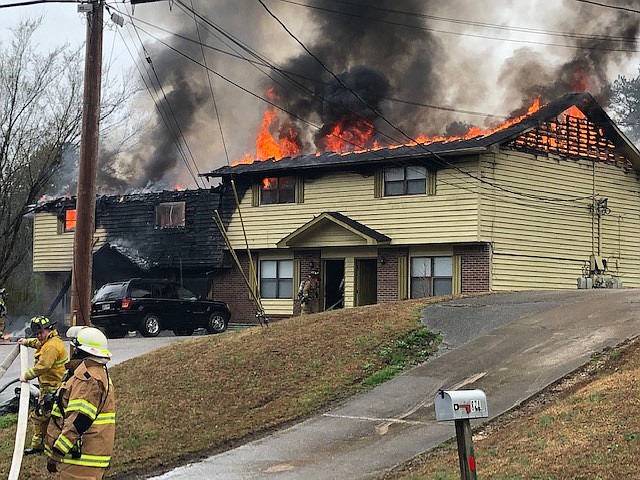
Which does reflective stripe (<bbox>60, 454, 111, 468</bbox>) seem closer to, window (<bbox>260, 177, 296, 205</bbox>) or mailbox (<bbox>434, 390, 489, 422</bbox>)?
mailbox (<bbox>434, 390, 489, 422</bbox>)

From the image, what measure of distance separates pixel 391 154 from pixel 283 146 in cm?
668

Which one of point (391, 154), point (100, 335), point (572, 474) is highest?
point (391, 154)

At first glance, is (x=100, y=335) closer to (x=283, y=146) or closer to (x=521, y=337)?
(x=521, y=337)

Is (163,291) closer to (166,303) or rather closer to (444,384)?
(166,303)

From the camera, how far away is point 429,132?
3003 cm

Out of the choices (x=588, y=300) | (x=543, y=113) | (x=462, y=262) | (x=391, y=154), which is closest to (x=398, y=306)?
(x=588, y=300)

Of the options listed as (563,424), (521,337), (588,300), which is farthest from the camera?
(588,300)

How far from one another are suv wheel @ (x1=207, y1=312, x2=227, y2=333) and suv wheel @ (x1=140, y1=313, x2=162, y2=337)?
5.62 ft

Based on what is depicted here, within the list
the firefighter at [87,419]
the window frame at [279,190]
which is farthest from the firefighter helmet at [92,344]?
the window frame at [279,190]

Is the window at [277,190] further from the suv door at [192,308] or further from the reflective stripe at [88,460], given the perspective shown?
the reflective stripe at [88,460]

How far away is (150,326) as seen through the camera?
25.9 meters

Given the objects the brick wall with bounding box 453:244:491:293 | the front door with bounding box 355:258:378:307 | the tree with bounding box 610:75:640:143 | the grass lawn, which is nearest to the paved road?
the grass lawn

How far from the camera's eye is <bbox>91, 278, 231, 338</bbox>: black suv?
25547 mm

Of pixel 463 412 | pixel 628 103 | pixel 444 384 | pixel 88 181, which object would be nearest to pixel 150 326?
pixel 88 181
